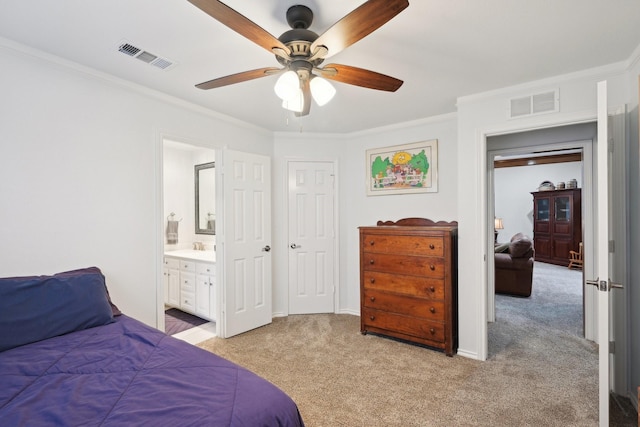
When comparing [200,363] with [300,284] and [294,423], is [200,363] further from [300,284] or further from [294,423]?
[300,284]

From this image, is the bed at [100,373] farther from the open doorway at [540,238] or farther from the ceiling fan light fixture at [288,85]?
the open doorway at [540,238]

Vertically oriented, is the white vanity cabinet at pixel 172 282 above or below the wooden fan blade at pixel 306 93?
below

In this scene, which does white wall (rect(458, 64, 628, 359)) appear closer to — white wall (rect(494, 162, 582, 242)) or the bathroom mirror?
the bathroom mirror

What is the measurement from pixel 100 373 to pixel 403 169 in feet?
11.0

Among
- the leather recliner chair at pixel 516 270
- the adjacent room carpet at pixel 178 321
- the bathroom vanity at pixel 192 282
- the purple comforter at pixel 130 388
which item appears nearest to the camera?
the purple comforter at pixel 130 388

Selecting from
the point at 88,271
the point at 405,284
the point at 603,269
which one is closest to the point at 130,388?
the point at 88,271

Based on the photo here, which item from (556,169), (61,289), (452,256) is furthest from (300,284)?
(556,169)

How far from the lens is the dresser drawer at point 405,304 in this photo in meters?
2.95

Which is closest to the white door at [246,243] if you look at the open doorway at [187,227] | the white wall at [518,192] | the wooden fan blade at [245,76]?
the open doorway at [187,227]

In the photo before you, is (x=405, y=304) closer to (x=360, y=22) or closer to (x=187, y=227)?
(x=360, y=22)

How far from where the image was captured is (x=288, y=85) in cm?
167

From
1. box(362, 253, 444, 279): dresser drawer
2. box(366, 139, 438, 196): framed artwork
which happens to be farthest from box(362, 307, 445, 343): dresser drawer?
box(366, 139, 438, 196): framed artwork

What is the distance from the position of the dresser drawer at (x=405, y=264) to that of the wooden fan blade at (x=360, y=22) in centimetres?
219

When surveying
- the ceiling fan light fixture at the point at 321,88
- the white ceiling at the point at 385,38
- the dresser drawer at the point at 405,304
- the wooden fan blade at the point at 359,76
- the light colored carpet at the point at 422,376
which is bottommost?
the light colored carpet at the point at 422,376
